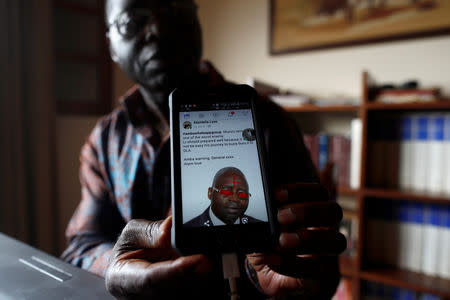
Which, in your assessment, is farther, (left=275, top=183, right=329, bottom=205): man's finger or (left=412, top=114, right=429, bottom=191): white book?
(left=412, top=114, right=429, bottom=191): white book

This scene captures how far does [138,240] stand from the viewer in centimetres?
29

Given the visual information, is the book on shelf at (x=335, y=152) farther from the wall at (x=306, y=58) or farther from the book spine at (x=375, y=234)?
the wall at (x=306, y=58)

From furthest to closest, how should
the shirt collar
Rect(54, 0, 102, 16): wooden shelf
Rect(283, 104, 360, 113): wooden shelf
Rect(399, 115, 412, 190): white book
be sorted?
Rect(54, 0, 102, 16): wooden shelf
Rect(283, 104, 360, 113): wooden shelf
Rect(399, 115, 412, 190): white book
the shirt collar

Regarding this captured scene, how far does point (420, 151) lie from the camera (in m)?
1.28

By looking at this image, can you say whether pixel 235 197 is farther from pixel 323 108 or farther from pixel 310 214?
pixel 323 108

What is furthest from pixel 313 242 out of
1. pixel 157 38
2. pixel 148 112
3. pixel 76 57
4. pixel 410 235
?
pixel 76 57

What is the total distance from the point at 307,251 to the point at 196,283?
0.11m

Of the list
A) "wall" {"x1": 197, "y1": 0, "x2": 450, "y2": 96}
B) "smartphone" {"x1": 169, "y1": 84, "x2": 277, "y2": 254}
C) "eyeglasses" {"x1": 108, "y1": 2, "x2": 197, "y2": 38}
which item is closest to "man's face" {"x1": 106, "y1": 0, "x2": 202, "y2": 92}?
"eyeglasses" {"x1": 108, "y1": 2, "x2": 197, "y2": 38}

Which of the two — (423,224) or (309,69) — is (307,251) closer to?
(423,224)

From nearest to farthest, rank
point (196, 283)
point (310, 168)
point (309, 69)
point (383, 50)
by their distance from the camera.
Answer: point (196, 283), point (310, 168), point (383, 50), point (309, 69)

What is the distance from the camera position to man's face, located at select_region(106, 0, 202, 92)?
0.48 metres

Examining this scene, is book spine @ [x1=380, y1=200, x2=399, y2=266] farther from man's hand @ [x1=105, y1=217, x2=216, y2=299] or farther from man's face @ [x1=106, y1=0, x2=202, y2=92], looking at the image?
man's hand @ [x1=105, y1=217, x2=216, y2=299]

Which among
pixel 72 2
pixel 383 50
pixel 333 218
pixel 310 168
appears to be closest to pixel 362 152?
pixel 383 50

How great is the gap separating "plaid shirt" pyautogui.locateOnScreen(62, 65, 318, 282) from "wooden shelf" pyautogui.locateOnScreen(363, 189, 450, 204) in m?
0.87
